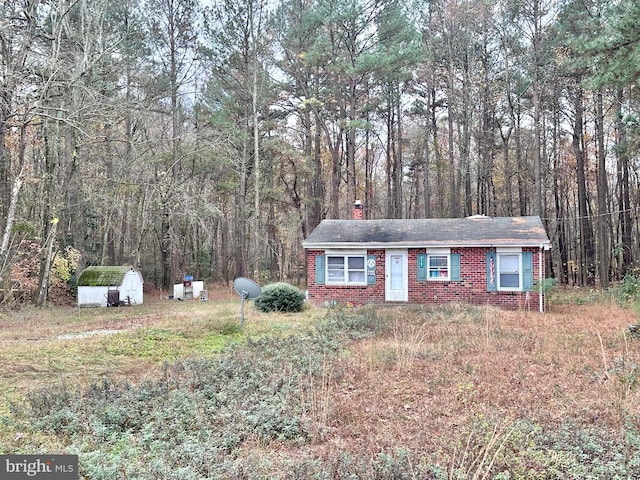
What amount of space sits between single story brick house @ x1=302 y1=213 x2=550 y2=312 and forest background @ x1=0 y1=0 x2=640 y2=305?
517 cm

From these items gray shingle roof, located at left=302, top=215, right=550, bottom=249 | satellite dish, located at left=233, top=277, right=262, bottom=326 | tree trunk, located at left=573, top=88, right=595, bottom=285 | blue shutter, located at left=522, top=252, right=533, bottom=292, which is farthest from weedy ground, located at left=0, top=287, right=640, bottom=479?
tree trunk, located at left=573, top=88, right=595, bottom=285

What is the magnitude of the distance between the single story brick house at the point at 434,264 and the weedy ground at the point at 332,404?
553cm

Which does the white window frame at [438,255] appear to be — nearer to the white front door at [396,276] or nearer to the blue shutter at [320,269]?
the white front door at [396,276]

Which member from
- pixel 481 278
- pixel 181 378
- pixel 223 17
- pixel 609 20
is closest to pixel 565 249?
pixel 481 278

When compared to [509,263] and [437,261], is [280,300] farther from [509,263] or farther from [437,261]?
[509,263]

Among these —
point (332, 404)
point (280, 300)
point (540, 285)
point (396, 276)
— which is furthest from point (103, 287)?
point (540, 285)

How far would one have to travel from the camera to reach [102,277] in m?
17.8

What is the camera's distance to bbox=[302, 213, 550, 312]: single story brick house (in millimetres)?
15008

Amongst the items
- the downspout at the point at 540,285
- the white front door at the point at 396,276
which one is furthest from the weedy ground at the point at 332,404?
the white front door at the point at 396,276

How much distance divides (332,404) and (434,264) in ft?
38.1

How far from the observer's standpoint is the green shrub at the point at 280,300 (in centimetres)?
1399

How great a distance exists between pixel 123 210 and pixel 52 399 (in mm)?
20691

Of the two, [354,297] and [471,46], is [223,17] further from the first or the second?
[354,297]

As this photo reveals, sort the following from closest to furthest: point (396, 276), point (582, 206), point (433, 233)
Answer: point (396, 276) → point (433, 233) → point (582, 206)
